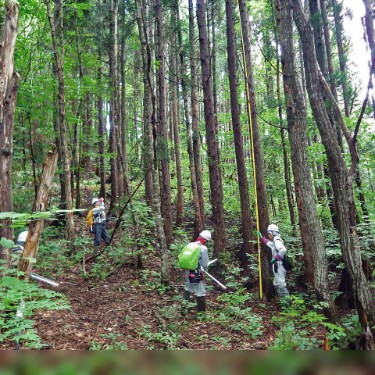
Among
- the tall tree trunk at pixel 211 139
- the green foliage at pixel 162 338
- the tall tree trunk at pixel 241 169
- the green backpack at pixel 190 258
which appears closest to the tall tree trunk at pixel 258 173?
the tall tree trunk at pixel 241 169

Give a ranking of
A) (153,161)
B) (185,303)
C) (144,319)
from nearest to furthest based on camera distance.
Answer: (144,319), (185,303), (153,161)

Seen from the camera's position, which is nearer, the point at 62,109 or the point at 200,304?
the point at 200,304

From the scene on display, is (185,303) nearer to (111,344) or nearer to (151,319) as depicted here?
(151,319)

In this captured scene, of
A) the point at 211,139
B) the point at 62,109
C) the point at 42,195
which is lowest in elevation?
the point at 42,195

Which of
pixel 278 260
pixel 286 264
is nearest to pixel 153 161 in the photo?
pixel 278 260

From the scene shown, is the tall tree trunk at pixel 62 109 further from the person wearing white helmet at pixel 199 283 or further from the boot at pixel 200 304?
the boot at pixel 200 304

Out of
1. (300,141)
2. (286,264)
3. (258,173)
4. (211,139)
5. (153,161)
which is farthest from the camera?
(211,139)

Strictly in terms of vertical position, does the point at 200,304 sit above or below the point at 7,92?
below

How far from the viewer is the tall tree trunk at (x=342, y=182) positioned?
4.73 meters

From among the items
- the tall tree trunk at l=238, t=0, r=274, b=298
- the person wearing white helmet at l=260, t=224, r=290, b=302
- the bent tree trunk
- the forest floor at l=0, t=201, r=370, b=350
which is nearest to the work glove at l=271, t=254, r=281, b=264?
the person wearing white helmet at l=260, t=224, r=290, b=302

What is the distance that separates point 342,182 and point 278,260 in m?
4.50

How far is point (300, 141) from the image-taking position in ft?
21.8

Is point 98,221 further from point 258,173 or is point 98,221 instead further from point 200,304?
point 258,173

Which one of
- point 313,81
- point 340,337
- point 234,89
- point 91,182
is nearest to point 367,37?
point 313,81
